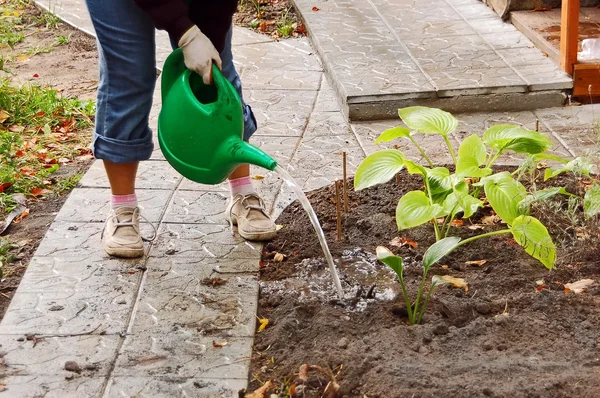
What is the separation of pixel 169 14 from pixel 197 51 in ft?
0.52

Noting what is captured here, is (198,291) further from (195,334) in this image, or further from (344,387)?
(344,387)

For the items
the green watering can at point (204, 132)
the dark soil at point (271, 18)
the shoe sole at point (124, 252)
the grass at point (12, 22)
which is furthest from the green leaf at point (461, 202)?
the grass at point (12, 22)

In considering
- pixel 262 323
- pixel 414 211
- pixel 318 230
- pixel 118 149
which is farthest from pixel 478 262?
pixel 118 149

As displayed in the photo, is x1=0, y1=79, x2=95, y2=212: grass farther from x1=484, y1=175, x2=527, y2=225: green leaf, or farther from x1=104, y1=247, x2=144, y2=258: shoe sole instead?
x1=484, y1=175, x2=527, y2=225: green leaf

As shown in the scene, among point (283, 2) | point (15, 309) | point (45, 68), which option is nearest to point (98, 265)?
point (15, 309)

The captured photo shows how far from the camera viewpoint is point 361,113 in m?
4.99

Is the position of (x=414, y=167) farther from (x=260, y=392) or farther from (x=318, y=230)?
(x=260, y=392)

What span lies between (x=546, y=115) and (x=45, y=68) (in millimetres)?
3473

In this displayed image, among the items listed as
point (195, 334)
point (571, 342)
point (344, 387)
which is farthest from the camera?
point (195, 334)

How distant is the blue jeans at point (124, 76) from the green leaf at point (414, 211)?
886 millimetres

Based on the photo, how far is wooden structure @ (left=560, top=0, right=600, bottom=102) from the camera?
501 centimetres

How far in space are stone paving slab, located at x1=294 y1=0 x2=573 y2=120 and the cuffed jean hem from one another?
179 cm

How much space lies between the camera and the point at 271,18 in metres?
7.08

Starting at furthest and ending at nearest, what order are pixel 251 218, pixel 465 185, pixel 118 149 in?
pixel 251 218 → pixel 118 149 → pixel 465 185
